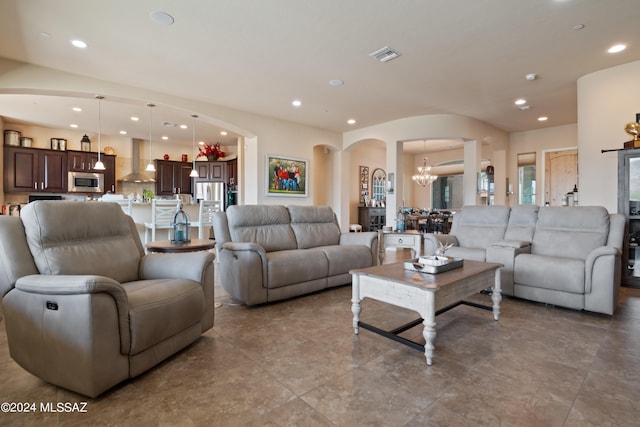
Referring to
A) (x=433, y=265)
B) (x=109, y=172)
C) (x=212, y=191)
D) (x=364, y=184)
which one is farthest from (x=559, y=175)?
(x=109, y=172)

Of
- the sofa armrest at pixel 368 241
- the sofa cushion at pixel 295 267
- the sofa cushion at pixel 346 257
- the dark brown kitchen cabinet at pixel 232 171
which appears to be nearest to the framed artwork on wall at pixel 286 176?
the dark brown kitchen cabinet at pixel 232 171

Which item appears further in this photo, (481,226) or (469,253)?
(481,226)

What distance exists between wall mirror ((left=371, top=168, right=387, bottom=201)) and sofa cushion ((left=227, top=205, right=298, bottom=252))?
6364 millimetres

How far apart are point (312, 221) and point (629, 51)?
4.42 meters

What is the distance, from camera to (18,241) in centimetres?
183

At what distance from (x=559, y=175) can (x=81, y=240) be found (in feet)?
32.1

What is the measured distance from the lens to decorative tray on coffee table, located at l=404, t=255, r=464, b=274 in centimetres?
232

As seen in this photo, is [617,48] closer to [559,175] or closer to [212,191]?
[559,175]

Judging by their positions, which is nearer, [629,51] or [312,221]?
[629,51]

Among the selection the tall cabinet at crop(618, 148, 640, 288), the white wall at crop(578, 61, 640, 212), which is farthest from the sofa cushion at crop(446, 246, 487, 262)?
the white wall at crop(578, 61, 640, 212)

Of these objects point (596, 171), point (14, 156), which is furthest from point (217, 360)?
point (14, 156)

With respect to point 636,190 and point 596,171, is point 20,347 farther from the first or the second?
point 596,171

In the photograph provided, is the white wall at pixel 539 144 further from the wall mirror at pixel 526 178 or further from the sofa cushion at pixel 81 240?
the sofa cushion at pixel 81 240

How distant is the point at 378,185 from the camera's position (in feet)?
33.5
